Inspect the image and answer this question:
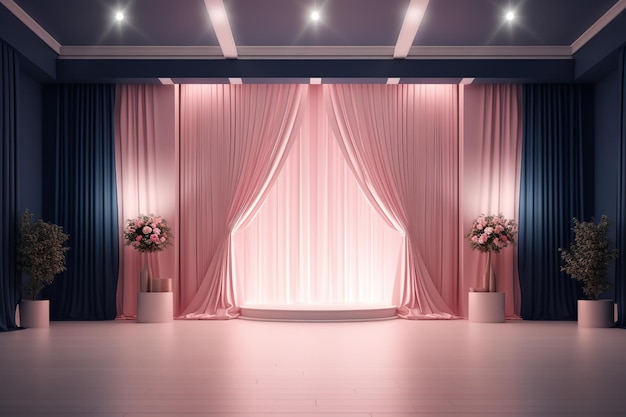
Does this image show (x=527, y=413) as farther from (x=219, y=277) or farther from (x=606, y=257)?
(x=219, y=277)

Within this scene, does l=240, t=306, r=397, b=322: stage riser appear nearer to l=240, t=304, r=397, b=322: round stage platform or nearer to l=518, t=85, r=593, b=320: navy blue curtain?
l=240, t=304, r=397, b=322: round stage platform

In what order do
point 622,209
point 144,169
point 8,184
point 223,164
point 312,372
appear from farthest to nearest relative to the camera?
point 223,164
point 144,169
point 622,209
point 8,184
point 312,372

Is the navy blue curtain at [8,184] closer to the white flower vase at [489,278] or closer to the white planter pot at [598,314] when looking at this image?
the white flower vase at [489,278]

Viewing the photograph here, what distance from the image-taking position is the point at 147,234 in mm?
9023

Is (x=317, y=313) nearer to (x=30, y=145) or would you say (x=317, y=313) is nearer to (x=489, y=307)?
(x=489, y=307)

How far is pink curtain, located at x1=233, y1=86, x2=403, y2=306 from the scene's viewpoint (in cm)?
1019

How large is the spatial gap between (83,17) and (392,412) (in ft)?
20.1

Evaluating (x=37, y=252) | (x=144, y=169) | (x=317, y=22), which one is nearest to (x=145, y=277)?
(x=37, y=252)

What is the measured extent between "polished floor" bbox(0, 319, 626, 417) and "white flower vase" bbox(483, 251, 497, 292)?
0.98 m

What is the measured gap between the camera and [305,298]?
403 inches

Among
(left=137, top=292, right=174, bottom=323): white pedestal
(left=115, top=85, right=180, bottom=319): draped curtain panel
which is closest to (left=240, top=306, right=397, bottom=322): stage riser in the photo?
(left=137, top=292, right=174, bottom=323): white pedestal

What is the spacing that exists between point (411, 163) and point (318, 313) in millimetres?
2510

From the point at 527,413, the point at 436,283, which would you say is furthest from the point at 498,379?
the point at 436,283

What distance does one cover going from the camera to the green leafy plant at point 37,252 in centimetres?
809
